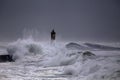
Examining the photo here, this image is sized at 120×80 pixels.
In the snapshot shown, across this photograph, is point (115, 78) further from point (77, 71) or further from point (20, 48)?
point (20, 48)

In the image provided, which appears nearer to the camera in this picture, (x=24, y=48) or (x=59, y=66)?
(x=59, y=66)

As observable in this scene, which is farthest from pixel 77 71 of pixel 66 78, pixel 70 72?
pixel 66 78

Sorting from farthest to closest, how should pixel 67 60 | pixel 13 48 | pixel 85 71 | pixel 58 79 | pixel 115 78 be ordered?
pixel 13 48 → pixel 67 60 → pixel 85 71 → pixel 58 79 → pixel 115 78

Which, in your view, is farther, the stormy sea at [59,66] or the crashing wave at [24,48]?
the crashing wave at [24,48]

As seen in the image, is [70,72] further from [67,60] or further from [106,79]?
[67,60]

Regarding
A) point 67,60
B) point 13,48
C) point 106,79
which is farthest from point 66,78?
point 13,48

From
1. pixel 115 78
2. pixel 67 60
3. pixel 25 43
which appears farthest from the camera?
pixel 25 43

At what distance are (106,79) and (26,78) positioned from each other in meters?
4.45

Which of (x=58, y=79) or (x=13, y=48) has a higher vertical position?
(x=13, y=48)

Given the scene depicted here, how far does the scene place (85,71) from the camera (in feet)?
42.2

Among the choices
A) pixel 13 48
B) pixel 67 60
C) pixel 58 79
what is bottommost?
pixel 58 79

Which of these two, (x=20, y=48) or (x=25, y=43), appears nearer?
(x=20, y=48)

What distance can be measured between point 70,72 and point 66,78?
6.43ft

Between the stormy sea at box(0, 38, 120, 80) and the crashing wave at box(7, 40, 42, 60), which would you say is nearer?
the stormy sea at box(0, 38, 120, 80)
